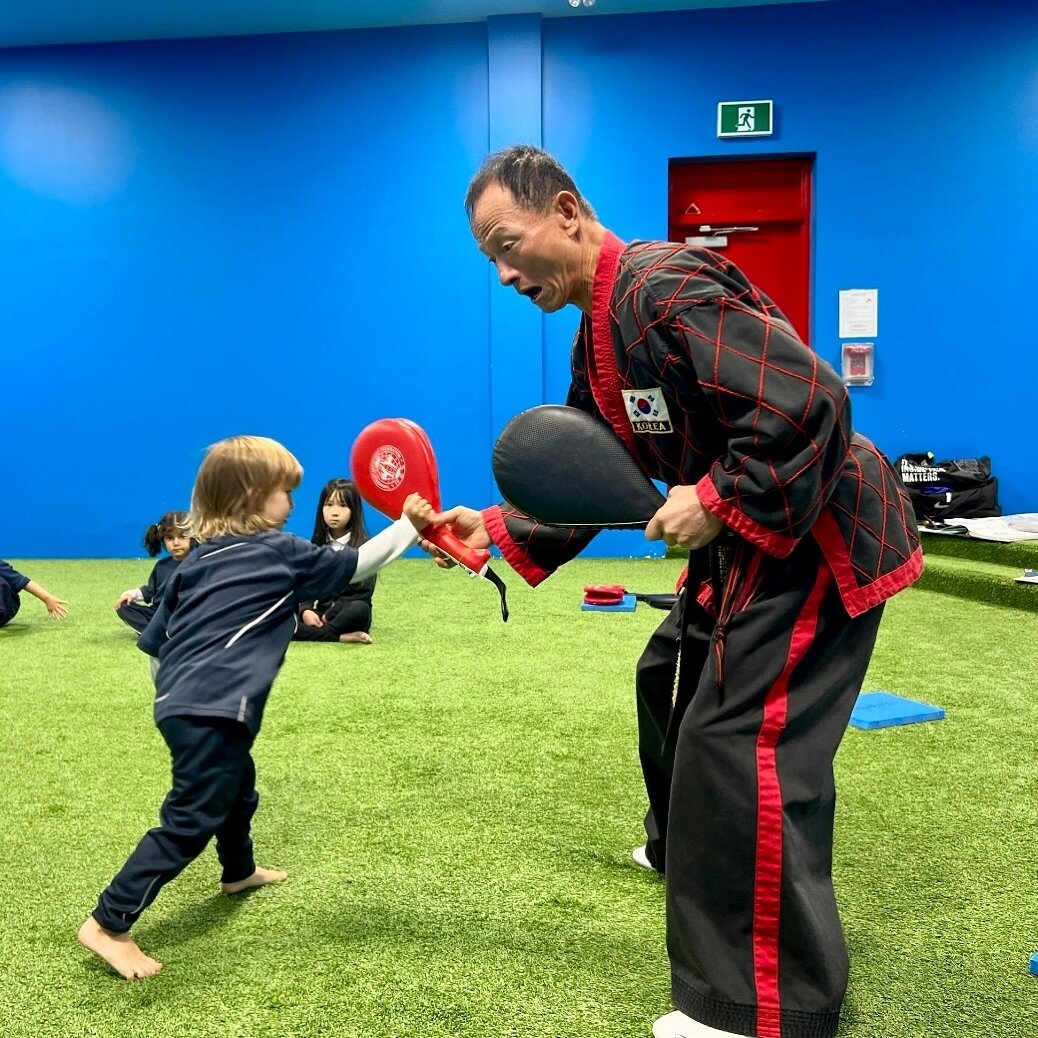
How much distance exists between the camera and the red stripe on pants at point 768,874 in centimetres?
140

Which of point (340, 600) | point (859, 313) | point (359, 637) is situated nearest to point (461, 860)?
point (359, 637)

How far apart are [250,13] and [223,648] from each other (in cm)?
594

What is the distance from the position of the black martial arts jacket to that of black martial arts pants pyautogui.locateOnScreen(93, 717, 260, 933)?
87cm

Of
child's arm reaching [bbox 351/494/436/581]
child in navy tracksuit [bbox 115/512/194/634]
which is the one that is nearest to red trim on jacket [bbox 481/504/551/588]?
child's arm reaching [bbox 351/494/436/581]

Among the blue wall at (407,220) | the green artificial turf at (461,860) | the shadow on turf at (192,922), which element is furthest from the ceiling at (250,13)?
the shadow on turf at (192,922)

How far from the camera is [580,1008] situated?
1.57 m

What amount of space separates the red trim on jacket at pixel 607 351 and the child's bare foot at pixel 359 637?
2.80 metres

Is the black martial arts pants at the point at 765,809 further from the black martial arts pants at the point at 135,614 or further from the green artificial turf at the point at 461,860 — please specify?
the black martial arts pants at the point at 135,614

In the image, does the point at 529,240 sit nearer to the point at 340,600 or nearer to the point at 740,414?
the point at 740,414

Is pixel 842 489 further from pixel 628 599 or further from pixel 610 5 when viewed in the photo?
pixel 610 5

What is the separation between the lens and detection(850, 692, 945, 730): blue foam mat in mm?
2932

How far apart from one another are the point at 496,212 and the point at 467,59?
18.9ft

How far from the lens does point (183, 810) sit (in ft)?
5.67

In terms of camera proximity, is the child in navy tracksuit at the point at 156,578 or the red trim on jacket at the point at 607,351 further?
the child in navy tracksuit at the point at 156,578
